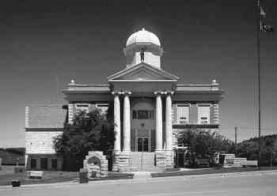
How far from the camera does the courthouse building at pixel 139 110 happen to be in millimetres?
65250

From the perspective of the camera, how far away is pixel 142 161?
64250mm

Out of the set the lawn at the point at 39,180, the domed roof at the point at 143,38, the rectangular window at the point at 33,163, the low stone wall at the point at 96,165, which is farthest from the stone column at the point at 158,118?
the rectangular window at the point at 33,163

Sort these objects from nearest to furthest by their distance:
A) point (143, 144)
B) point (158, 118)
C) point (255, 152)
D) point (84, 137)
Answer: point (84, 137) < point (158, 118) < point (143, 144) < point (255, 152)

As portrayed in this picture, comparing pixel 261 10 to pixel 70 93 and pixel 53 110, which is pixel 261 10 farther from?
pixel 53 110

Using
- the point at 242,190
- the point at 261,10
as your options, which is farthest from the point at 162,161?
the point at 242,190

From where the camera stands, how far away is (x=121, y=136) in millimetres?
66500

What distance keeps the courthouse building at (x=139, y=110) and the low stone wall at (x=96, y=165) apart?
12.5 metres

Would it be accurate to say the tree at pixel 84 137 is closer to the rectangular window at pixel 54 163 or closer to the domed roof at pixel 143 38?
the rectangular window at pixel 54 163

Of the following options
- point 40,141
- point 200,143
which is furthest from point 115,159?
point 40,141

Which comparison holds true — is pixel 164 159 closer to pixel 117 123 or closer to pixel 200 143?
pixel 200 143

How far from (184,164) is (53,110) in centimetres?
2250

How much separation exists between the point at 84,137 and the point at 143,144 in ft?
32.4

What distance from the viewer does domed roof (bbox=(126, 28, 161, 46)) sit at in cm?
7282

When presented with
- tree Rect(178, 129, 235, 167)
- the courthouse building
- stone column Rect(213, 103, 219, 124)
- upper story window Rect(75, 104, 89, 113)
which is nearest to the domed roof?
the courthouse building
